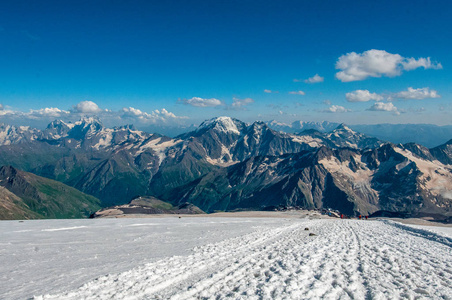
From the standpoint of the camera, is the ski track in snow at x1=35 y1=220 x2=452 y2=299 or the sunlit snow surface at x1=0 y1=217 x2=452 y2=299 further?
the sunlit snow surface at x1=0 y1=217 x2=452 y2=299

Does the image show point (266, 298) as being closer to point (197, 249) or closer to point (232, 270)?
point (232, 270)

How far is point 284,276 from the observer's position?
575 inches

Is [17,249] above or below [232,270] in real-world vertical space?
below

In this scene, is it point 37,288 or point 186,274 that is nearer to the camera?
point 37,288

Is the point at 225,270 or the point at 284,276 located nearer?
the point at 284,276

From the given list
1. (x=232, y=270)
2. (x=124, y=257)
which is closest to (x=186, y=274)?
(x=232, y=270)

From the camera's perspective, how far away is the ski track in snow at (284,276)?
40.2ft

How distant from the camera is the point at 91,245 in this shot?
24.0 metres

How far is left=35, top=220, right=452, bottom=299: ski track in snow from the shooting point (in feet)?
40.2

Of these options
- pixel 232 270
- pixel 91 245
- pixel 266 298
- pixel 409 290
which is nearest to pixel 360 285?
pixel 409 290

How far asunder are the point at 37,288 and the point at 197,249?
37.4ft

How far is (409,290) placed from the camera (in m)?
13.0

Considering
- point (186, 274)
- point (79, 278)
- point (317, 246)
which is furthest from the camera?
point (317, 246)

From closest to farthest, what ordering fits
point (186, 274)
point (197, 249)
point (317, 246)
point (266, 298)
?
point (266, 298) < point (186, 274) < point (197, 249) < point (317, 246)
